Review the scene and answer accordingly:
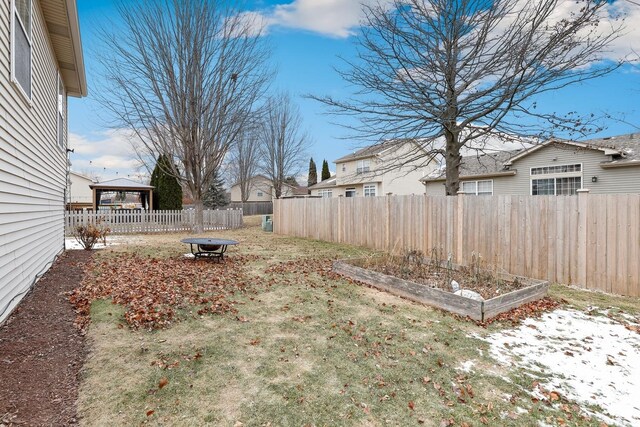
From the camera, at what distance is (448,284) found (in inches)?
227

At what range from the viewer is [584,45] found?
6.95m

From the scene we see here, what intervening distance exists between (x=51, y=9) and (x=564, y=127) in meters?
10.6

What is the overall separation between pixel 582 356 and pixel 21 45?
26.8 ft

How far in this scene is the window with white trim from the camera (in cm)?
1501

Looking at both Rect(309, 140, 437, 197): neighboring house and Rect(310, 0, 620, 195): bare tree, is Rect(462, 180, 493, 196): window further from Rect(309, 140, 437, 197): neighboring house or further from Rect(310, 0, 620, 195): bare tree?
Rect(310, 0, 620, 195): bare tree

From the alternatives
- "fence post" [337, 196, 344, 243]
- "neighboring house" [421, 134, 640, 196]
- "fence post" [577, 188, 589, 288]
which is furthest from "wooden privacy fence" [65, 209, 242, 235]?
"fence post" [577, 188, 589, 288]

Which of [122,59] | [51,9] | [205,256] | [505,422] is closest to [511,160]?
[205,256]

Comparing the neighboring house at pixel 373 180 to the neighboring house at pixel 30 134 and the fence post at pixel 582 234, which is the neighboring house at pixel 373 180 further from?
the neighboring house at pixel 30 134

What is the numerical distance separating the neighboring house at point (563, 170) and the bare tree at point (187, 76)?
36.9 ft

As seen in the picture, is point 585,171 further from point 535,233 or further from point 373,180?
point 373,180

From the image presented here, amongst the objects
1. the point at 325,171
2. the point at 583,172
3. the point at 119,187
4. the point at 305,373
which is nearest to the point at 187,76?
the point at 119,187

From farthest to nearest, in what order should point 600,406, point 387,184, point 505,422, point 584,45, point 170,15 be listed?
1. point 387,184
2. point 170,15
3. point 584,45
4. point 600,406
5. point 505,422

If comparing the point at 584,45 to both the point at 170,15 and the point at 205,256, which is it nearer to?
the point at 205,256

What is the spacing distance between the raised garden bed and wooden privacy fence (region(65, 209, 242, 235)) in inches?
495
